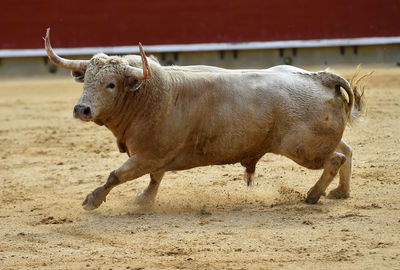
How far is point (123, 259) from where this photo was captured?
373cm

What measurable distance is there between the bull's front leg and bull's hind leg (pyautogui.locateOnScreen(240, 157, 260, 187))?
65cm

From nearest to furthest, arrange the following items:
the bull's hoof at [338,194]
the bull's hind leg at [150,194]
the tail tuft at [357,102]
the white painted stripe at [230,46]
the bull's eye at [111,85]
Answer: the bull's eye at [111,85]
the bull's hoof at [338,194]
the bull's hind leg at [150,194]
the tail tuft at [357,102]
the white painted stripe at [230,46]

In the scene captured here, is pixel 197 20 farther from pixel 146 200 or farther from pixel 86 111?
pixel 86 111

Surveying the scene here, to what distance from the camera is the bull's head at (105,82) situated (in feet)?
14.9

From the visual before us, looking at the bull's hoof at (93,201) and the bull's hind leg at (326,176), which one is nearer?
the bull's hoof at (93,201)

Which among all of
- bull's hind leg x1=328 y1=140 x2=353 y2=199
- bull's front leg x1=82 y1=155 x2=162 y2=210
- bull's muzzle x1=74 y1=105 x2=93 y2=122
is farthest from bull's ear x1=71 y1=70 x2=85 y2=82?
bull's hind leg x1=328 y1=140 x2=353 y2=199

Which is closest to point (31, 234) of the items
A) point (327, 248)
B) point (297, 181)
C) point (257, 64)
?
point (327, 248)

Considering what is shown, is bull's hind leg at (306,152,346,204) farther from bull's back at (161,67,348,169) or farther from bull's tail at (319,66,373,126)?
bull's tail at (319,66,373,126)

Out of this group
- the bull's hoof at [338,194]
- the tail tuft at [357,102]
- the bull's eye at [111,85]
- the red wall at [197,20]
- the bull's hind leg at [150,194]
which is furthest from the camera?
the red wall at [197,20]

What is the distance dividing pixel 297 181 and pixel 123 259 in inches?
86.7

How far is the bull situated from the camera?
4.76 metres

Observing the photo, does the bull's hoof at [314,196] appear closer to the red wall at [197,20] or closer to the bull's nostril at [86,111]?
the bull's nostril at [86,111]

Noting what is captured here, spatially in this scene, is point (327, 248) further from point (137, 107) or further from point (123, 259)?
point (137, 107)

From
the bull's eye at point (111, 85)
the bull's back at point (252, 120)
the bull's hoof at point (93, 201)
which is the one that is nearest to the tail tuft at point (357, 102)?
the bull's back at point (252, 120)
